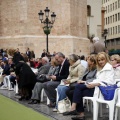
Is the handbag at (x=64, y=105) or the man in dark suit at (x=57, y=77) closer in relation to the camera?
the handbag at (x=64, y=105)

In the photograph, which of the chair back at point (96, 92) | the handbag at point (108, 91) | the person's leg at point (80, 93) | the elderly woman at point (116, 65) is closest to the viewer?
the handbag at point (108, 91)

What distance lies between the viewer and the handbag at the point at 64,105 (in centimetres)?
902

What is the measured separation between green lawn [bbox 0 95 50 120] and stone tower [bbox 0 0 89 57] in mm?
22477

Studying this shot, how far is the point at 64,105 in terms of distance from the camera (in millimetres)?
9023

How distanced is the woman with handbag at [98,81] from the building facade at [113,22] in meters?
66.4

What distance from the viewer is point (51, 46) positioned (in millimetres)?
34250

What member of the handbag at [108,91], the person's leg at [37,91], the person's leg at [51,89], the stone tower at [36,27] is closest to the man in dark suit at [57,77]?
the person's leg at [51,89]

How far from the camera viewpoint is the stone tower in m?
33.8

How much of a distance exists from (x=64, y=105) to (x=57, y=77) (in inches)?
40.6

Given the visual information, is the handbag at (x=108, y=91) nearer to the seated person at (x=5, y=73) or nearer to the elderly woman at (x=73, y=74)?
the elderly woman at (x=73, y=74)

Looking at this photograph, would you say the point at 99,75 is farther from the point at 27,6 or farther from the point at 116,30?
the point at 116,30

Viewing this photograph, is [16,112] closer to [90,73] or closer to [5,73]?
[90,73]

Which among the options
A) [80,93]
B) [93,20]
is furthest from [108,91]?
[93,20]

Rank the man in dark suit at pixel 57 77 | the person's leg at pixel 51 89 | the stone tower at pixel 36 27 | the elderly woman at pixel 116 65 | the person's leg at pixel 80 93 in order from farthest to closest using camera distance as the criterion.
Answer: the stone tower at pixel 36 27 < the person's leg at pixel 51 89 < the man in dark suit at pixel 57 77 < the elderly woman at pixel 116 65 < the person's leg at pixel 80 93
